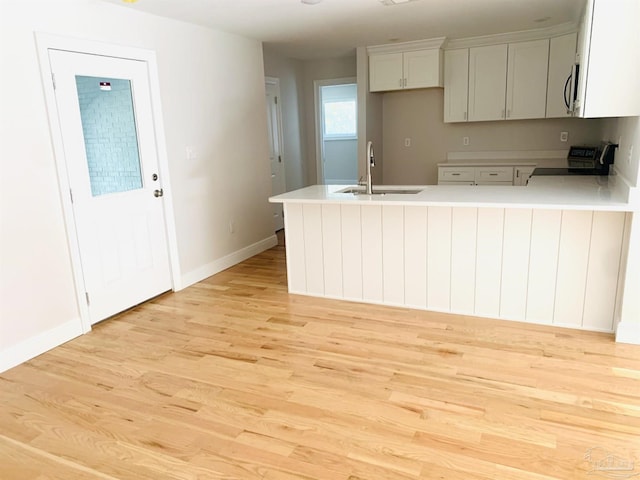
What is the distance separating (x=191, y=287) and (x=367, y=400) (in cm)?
243

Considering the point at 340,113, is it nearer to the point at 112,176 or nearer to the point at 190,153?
the point at 190,153

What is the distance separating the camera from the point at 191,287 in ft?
14.3

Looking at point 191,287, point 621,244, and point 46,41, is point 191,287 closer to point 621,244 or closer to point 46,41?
point 46,41

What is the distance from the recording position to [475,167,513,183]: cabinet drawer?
5.44 metres

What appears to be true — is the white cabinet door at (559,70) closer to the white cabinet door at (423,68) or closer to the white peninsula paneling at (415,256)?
the white cabinet door at (423,68)

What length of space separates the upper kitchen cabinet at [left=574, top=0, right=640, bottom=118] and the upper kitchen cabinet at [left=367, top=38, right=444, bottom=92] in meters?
2.75

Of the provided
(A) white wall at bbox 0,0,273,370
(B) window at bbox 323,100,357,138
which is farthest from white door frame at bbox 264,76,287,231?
(B) window at bbox 323,100,357,138

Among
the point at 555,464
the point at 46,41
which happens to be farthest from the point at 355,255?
the point at 46,41

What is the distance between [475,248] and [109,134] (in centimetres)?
283

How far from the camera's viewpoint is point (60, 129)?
3.17 m

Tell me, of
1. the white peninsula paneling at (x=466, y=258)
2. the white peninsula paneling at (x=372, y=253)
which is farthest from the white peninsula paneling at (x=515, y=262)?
the white peninsula paneling at (x=372, y=253)

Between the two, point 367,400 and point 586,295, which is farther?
point 586,295

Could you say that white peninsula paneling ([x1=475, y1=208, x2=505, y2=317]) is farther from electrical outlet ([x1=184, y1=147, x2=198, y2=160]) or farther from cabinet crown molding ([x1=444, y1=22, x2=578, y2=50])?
cabinet crown molding ([x1=444, y1=22, x2=578, y2=50])

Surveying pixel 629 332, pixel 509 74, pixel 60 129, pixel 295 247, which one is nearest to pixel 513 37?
pixel 509 74
